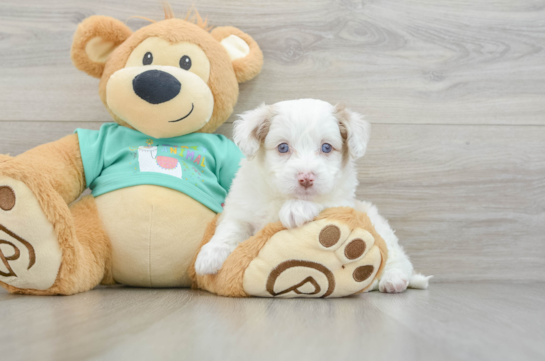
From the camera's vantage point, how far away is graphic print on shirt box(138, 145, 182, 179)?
4.25 feet

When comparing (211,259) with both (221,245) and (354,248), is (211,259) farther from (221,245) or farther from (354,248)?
(354,248)

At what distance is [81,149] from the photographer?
4.32ft

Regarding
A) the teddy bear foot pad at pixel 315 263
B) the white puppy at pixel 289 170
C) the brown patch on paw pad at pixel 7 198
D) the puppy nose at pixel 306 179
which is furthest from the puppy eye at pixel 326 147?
the brown patch on paw pad at pixel 7 198

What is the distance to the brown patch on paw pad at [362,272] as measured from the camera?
3.39 ft

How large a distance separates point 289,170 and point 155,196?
425 mm

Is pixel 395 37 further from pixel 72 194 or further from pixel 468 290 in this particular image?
pixel 72 194

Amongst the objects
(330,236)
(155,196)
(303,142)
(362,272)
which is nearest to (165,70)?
(155,196)

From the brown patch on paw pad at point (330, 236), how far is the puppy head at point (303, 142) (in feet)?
0.39

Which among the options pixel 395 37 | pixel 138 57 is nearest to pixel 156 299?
A: pixel 138 57

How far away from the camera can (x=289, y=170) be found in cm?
108

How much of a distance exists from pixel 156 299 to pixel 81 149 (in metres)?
0.57

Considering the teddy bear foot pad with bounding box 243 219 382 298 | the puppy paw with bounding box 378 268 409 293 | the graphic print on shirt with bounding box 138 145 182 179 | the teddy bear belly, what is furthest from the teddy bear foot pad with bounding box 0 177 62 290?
the puppy paw with bounding box 378 268 409 293

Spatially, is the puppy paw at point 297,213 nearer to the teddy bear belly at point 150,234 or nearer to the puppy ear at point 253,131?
the puppy ear at point 253,131

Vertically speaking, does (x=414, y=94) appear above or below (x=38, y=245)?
above
